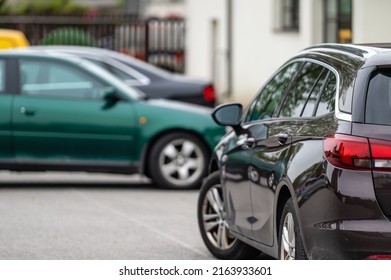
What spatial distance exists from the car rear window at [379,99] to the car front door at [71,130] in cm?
867

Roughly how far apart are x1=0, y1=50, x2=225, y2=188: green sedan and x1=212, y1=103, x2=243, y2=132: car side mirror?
6.09 metres

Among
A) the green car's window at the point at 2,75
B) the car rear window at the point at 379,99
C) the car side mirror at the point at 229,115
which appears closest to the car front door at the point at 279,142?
the car rear window at the point at 379,99

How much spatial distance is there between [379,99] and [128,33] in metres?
32.2

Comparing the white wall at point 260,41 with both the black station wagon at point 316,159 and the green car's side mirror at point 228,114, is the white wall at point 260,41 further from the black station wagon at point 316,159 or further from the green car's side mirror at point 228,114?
the black station wagon at point 316,159

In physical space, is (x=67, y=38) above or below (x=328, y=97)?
below

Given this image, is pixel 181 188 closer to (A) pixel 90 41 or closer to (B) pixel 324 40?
(B) pixel 324 40

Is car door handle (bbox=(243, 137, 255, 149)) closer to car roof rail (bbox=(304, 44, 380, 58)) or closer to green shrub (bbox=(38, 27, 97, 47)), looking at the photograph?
car roof rail (bbox=(304, 44, 380, 58))

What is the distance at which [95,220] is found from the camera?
40.6ft

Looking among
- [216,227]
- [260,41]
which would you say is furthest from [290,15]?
[216,227]

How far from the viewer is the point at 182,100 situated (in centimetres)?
2223

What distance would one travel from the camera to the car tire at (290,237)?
7.05 metres

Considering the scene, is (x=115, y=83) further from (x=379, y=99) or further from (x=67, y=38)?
(x=67, y=38)

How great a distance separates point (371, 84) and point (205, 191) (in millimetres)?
3317
